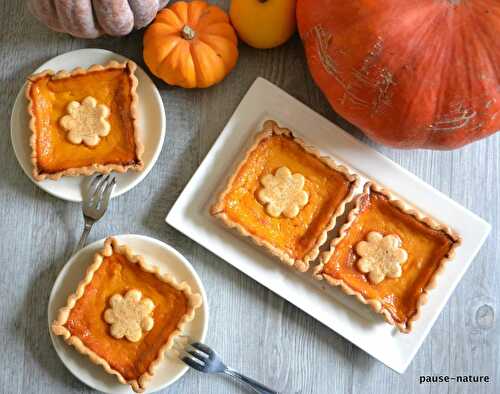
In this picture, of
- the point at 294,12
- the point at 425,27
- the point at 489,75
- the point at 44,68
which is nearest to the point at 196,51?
the point at 294,12

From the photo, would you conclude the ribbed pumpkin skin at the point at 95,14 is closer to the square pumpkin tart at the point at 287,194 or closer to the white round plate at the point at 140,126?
the white round plate at the point at 140,126

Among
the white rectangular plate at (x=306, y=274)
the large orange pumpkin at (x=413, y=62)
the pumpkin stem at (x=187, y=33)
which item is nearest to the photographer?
the large orange pumpkin at (x=413, y=62)

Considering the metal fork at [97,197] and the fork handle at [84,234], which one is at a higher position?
the metal fork at [97,197]

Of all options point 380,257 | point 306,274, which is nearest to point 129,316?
point 306,274

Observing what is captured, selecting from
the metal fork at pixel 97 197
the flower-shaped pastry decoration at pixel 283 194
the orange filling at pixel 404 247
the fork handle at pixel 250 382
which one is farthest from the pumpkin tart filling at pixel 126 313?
the orange filling at pixel 404 247

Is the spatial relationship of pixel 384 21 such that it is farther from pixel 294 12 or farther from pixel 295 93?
pixel 295 93
